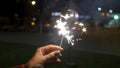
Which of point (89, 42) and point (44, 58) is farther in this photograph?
point (89, 42)

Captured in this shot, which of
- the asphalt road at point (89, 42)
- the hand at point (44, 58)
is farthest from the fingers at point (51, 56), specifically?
the asphalt road at point (89, 42)

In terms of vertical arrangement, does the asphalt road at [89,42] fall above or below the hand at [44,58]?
below

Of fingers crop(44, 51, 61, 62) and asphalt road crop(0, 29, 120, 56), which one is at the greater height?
fingers crop(44, 51, 61, 62)

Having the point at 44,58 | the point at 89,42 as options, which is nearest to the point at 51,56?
the point at 44,58

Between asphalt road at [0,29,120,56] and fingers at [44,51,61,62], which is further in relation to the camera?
asphalt road at [0,29,120,56]

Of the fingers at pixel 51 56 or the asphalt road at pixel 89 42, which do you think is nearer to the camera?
the fingers at pixel 51 56

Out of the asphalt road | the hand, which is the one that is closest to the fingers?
the hand

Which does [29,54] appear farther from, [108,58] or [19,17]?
[19,17]

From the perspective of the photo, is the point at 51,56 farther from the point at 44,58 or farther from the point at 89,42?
the point at 89,42

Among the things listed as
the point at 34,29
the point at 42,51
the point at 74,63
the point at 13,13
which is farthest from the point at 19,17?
the point at 42,51

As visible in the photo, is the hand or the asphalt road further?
the asphalt road

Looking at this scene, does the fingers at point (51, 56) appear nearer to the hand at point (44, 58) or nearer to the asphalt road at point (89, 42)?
the hand at point (44, 58)

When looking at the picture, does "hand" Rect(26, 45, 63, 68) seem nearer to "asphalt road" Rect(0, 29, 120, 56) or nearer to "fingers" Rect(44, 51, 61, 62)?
"fingers" Rect(44, 51, 61, 62)
